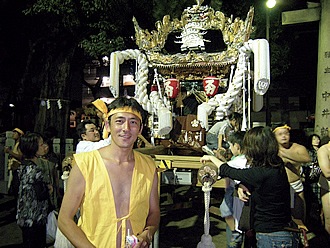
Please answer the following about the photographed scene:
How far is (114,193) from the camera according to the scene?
2.06 meters

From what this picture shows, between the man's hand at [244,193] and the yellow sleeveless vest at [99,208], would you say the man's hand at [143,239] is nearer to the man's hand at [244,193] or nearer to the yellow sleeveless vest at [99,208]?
the yellow sleeveless vest at [99,208]

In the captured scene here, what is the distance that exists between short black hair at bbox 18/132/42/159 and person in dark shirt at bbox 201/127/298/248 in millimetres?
2359

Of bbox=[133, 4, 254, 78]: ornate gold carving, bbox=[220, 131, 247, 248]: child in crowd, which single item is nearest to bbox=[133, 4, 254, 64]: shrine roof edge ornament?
bbox=[133, 4, 254, 78]: ornate gold carving

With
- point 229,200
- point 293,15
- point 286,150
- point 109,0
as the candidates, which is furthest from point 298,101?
point 229,200

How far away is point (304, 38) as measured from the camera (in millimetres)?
15758

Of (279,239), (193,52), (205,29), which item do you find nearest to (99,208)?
(279,239)

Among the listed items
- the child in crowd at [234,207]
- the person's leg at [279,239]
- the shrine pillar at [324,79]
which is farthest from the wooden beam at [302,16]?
the person's leg at [279,239]

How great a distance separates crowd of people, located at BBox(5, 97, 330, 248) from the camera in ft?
6.61

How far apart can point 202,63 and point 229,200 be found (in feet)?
12.0

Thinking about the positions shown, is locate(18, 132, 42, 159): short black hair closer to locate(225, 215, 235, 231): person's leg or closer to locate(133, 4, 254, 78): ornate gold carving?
locate(225, 215, 235, 231): person's leg

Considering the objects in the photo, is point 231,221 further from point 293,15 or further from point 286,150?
point 293,15

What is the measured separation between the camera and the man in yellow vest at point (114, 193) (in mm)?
2000

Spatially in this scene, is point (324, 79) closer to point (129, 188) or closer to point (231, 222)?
point (231, 222)

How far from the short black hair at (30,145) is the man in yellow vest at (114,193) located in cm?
192
